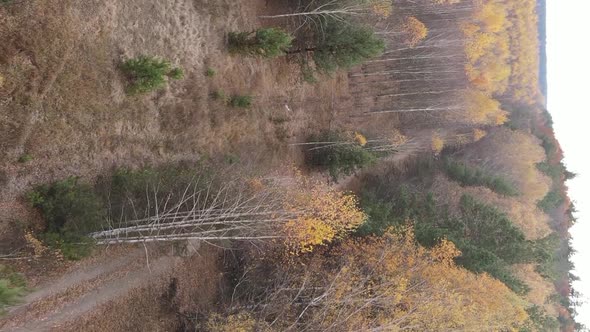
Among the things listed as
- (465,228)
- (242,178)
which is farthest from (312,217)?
(465,228)

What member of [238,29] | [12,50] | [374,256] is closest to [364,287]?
[374,256]

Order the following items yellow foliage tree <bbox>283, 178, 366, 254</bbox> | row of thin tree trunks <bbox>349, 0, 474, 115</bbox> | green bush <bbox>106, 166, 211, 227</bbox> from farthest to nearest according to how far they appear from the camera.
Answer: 1. row of thin tree trunks <bbox>349, 0, 474, 115</bbox>
2. yellow foliage tree <bbox>283, 178, 366, 254</bbox>
3. green bush <bbox>106, 166, 211, 227</bbox>

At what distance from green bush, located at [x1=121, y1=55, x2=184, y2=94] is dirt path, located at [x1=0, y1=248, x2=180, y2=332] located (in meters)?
7.29

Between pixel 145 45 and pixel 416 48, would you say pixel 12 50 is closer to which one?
pixel 145 45

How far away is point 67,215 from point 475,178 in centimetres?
3299

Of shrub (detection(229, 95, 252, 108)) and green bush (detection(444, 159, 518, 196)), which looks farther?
green bush (detection(444, 159, 518, 196))

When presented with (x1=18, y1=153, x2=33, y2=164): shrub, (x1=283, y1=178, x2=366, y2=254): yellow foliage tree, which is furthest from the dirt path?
(x1=283, y1=178, x2=366, y2=254): yellow foliage tree

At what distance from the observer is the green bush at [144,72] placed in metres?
19.7

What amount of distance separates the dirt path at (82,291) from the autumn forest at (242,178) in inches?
2.6

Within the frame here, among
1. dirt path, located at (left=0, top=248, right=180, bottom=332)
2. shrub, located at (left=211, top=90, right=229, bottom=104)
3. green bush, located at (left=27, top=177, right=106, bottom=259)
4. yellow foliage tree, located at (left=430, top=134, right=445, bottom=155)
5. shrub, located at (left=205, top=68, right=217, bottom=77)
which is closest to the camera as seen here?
green bush, located at (left=27, top=177, right=106, bottom=259)

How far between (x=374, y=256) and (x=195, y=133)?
11.4 m

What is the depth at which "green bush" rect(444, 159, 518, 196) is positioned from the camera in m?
40.9

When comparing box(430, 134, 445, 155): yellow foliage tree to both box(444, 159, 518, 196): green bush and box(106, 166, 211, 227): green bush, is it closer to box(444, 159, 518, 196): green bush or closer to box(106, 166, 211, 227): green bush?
box(444, 159, 518, 196): green bush

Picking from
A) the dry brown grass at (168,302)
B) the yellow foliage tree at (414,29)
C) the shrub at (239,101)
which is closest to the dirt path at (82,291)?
the dry brown grass at (168,302)
